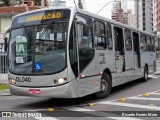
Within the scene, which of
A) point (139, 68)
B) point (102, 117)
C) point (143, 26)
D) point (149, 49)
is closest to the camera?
point (102, 117)

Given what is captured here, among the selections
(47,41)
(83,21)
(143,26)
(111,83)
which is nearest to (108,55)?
(111,83)

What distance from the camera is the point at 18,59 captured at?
10.5 metres

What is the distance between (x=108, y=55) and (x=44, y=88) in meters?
3.62

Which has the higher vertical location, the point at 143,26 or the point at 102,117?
the point at 143,26

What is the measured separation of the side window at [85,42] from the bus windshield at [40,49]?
67cm

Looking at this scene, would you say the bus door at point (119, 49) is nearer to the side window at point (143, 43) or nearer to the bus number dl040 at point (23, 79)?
the side window at point (143, 43)

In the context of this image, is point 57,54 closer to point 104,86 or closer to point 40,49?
point 40,49

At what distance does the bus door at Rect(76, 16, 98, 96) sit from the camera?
10387 mm

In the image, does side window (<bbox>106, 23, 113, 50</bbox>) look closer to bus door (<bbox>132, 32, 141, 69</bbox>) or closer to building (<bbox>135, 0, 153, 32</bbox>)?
bus door (<bbox>132, 32, 141, 69</bbox>)

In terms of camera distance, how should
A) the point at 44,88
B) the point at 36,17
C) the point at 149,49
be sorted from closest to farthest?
the point at 44,88, the point at 36,17, the point at 149,49

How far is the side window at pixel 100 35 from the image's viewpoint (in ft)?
38.5

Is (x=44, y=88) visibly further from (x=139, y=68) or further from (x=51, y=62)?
(x=139, y=68)

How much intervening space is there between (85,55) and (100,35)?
164 cm

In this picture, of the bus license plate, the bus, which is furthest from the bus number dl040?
the bus license plate
